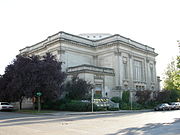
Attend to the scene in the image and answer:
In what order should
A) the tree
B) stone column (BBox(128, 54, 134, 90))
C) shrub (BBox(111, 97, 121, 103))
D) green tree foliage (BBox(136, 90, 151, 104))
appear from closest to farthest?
the tree → shrub (BBox(111, 97, 121, 103)) → green tree foliage (BBox(136, 90, 151, 104)) → stone column (BBox(128, 54, 134, 90))

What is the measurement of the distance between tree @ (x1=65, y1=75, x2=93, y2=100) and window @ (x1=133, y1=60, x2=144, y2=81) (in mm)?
19986

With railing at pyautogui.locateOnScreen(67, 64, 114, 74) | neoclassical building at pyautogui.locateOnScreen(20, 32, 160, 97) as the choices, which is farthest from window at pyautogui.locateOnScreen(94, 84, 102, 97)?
railing at pyautogui.locateOnScreen(67, 64, 114, 74)

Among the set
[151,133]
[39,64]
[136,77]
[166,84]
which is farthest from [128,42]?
[151,133]

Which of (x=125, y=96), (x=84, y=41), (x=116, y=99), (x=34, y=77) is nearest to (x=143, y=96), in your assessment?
(x=125, y=96)

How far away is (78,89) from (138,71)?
2447 centimetres

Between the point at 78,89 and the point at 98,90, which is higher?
the point at 78,89

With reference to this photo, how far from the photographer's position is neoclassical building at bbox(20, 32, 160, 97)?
4178 cm

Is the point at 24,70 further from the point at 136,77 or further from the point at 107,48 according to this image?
the point at 136,77

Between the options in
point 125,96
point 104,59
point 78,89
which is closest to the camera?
point 78,89

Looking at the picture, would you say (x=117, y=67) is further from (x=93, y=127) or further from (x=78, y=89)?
(x=93, y=127)

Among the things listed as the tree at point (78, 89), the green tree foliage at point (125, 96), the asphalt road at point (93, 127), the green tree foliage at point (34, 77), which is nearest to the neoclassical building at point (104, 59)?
the green tree foliage at point (125, 96)

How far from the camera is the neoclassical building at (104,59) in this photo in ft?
137

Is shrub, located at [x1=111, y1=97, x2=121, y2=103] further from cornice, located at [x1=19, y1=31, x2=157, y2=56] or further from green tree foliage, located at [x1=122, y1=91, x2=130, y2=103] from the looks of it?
cornice, located at [x1=19, y1=31, x2=157, y2=56]

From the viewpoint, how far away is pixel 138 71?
2137 inches
